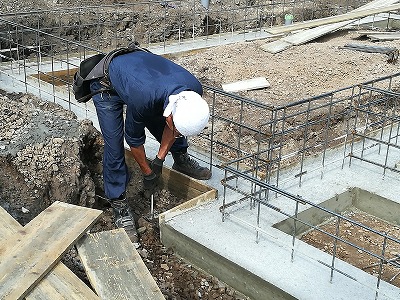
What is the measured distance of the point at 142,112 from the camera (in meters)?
4.47

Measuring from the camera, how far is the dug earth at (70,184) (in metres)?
4.56

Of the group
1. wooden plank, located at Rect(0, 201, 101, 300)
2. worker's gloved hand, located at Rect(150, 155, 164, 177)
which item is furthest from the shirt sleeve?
wooden plank, located at Rect(0, 201, 101, 300)

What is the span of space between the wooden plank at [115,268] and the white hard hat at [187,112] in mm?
937

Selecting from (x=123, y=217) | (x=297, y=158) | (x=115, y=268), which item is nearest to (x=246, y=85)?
(x=297, y=158)

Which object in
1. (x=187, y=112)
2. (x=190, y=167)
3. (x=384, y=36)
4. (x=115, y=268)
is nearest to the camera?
(x=115, y=268)

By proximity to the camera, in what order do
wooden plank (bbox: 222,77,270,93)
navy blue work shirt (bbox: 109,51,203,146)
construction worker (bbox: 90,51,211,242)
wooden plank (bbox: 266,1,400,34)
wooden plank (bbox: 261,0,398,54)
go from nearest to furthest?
construction worker (bbox: 90,51,211,242)
navy blue work shirt (bbox: 109,51,203,146)
wooden plank (bbox: 222,77,270,93)
wooden plank (bbox: 261,0,398,54)
wooden plank (bbox: 266,1,400,34)

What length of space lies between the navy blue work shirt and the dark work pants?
152 mm

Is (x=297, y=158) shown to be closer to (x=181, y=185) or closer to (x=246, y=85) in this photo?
(x=181, y=185)

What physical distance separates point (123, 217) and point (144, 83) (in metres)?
1.37

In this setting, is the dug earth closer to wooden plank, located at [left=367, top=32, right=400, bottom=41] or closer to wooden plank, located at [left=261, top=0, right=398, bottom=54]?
wooden plank, located at [left=261, top=0, right=398, bottom=54]

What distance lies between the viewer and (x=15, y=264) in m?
3.65

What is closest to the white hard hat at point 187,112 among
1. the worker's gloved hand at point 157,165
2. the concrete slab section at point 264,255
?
the worker's gloved hand at point 157,165

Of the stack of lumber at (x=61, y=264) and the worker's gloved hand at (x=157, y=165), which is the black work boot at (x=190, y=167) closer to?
the worker's gloved hand at (x=157, y=165)

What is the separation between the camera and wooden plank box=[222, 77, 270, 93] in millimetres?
9297
